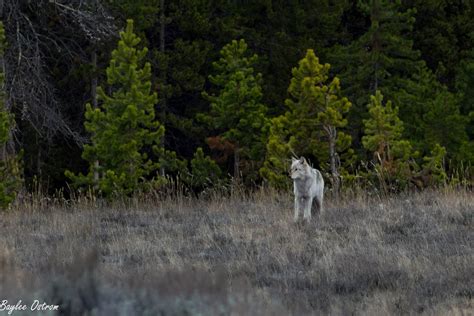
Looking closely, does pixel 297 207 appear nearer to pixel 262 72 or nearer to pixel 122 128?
pixel 122 128

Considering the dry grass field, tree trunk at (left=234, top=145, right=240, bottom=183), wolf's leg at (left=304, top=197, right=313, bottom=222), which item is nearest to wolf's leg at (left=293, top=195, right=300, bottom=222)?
wolf's leg at (left=304, top=197, right=313, bottom=222)

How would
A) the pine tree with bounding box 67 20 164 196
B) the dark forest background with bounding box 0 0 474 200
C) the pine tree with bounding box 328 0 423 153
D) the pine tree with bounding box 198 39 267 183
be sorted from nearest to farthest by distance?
the pine tree with bounding box 67 20 164 196
the pine tree with bounding box 198 39 267 183
the dark forest background with bounding box 0 0 474 200
the pine tree with bounding box 328 0 423 153

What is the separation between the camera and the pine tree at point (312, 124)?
17812 millimetres

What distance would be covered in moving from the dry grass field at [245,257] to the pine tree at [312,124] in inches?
112

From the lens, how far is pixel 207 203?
15.2 meters

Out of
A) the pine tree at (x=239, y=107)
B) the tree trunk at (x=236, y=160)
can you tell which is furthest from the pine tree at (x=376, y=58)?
the tree trunk at (x=236, y=160)

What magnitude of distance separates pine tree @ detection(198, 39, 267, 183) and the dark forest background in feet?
0.25

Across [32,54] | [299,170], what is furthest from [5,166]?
[299,170]

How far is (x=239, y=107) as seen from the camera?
2275 cm

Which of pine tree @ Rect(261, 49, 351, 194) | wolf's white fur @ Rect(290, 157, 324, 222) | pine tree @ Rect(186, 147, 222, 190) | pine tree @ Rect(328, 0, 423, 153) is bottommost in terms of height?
pine tree @ Rect(186, 147, 222, 190)

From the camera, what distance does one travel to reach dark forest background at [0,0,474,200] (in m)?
23.2

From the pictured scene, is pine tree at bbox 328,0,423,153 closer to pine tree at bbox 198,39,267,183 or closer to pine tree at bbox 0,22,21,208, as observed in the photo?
pine tree at bbox 198,39,267,183

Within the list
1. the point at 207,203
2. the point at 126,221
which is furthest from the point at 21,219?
the point at 207,203

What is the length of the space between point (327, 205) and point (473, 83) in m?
13.5
